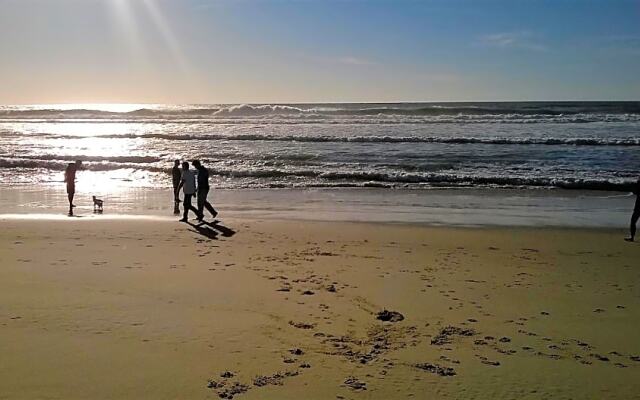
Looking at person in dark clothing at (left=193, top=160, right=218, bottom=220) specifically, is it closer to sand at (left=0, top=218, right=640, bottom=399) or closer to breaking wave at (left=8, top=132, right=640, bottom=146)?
sand at (left=0, top=218, right=640, bottom=399)

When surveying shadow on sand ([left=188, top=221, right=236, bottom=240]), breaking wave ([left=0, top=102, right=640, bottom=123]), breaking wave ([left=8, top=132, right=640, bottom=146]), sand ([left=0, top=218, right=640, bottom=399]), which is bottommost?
shadow on sand ([left=188, top=221, right=236, bottom=240])

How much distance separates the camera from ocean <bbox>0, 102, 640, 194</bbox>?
2183 cm

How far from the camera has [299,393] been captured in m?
4.38

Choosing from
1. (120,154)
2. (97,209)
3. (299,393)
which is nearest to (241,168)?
(120,154)

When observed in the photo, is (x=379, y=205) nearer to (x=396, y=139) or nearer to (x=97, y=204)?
(x=97, y=204)

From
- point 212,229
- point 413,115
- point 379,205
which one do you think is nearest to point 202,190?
point 212,229

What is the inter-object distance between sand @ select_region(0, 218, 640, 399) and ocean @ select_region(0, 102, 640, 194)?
36.4 feet

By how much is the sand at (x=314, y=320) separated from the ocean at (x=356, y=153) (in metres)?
11.1

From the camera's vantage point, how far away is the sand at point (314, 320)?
4.55 meters

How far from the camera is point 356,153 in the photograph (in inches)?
1183

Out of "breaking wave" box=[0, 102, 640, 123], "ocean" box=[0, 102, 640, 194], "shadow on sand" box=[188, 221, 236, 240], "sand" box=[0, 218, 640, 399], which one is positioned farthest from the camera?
"breaking wave" box=[0, 102, 640, 123]

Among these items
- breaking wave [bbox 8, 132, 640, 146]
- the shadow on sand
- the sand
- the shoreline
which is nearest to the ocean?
breaking wave [bbox 8, 132, 640, 146]

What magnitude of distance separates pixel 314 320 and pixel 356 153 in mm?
24343

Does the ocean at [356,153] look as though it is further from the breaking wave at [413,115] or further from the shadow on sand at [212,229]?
the shadow on sand at [212,229]
